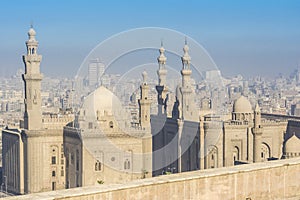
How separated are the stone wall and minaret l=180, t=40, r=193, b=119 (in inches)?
437

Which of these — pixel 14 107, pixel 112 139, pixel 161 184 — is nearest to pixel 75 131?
pixel 112 139

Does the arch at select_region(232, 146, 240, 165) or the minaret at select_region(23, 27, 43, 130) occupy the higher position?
the minaret at select_region(23, 27, 43, 130)

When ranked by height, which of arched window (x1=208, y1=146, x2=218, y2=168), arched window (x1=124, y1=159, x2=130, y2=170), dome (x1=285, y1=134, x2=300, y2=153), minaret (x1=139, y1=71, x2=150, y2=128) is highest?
minaret (x1=139, y1=71, x2=150, y2=128)

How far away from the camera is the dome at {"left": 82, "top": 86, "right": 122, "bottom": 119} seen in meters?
20.5

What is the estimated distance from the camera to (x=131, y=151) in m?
20.0

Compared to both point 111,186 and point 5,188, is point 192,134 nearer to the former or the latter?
point 5,188

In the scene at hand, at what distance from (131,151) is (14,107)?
5447cm

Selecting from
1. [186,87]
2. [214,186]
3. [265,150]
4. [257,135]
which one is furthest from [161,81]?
[214,186]

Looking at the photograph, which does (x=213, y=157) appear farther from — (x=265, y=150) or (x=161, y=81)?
(x=161, y=81)

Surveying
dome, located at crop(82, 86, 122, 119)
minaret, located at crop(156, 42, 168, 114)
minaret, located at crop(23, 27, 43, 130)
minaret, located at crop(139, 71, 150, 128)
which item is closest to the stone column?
minaret, located at crop(139, 71, 150, 128)

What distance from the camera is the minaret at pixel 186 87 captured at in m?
21.5

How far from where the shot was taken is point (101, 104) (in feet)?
68.5

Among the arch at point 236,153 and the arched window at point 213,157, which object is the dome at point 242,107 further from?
the arched window at point 213,157

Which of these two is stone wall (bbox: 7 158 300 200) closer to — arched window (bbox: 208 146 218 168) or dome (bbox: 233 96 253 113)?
arched window (bbox: 208 146 218 168)
